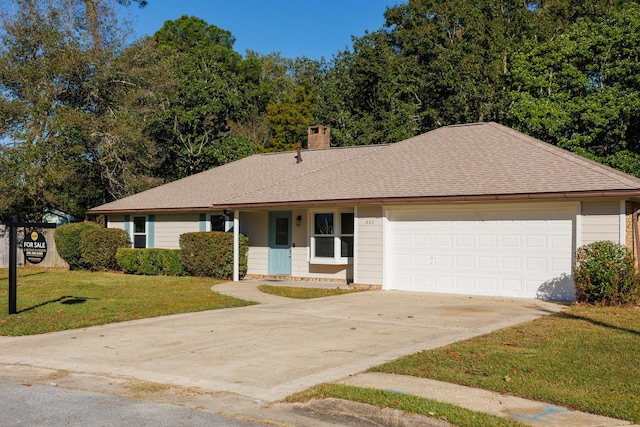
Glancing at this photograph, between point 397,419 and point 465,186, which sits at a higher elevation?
point 465,186

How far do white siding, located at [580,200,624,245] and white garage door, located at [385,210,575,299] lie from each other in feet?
1.06

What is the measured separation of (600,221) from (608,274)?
1.61 metres

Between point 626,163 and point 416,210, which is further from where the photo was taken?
point 626,163

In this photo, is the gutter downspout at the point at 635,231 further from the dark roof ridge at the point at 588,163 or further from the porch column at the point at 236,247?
the porch column at the point at 236,247

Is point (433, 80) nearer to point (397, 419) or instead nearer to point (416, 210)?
point (416, 210)

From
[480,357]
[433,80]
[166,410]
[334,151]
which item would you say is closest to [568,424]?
[480,357]

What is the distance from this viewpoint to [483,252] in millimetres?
16438

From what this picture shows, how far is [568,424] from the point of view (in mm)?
5867

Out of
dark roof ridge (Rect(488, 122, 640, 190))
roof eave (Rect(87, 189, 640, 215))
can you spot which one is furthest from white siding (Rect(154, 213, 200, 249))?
dark roof ridge (Rect(488, 122, 640, 190))

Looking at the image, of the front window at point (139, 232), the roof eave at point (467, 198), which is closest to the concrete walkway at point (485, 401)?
the roof eave at point (467, 198)

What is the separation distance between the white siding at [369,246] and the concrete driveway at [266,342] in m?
3.13

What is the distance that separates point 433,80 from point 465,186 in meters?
18.3

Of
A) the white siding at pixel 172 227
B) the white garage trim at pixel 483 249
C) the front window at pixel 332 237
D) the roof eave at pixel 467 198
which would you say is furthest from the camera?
the white siding at pixel 172 227

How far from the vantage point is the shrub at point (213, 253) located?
2131 centimetres
